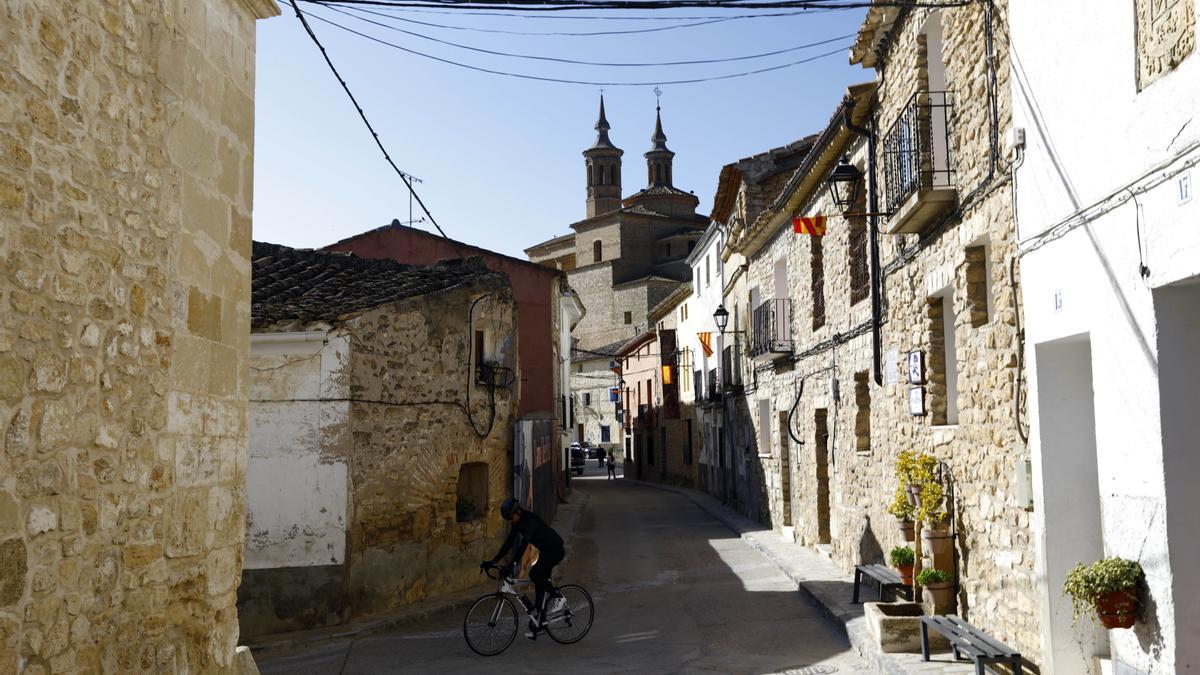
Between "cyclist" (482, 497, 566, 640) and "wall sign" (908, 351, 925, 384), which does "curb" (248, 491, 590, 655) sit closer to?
"cyclist" (482, 497, 566, 640)

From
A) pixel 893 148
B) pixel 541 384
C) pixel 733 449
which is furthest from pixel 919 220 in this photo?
pixel 541 384

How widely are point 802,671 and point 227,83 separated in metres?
6.10

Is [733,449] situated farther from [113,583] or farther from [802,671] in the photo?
[113,583]

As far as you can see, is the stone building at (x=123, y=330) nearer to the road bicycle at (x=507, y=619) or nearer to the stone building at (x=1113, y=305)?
the road bicycle at (x=507, y=619)

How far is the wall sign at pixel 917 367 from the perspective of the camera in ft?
30.9

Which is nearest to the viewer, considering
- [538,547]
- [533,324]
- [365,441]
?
[538,547]

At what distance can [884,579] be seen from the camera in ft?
32.5

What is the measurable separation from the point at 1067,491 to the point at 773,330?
37.8ft

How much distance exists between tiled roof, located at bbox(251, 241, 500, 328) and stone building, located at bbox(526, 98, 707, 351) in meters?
43.7

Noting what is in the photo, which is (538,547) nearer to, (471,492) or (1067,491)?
(471,492)

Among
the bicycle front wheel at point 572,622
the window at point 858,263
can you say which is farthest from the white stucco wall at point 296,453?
the window at point 858,263

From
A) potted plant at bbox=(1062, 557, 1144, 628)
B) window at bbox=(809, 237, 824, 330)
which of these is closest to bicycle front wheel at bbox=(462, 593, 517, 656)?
potted plant at bbox=(1062, 557, 1144, 628)

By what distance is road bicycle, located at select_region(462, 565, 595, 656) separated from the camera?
9.62 m

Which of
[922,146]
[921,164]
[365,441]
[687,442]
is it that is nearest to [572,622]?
[365,441]
